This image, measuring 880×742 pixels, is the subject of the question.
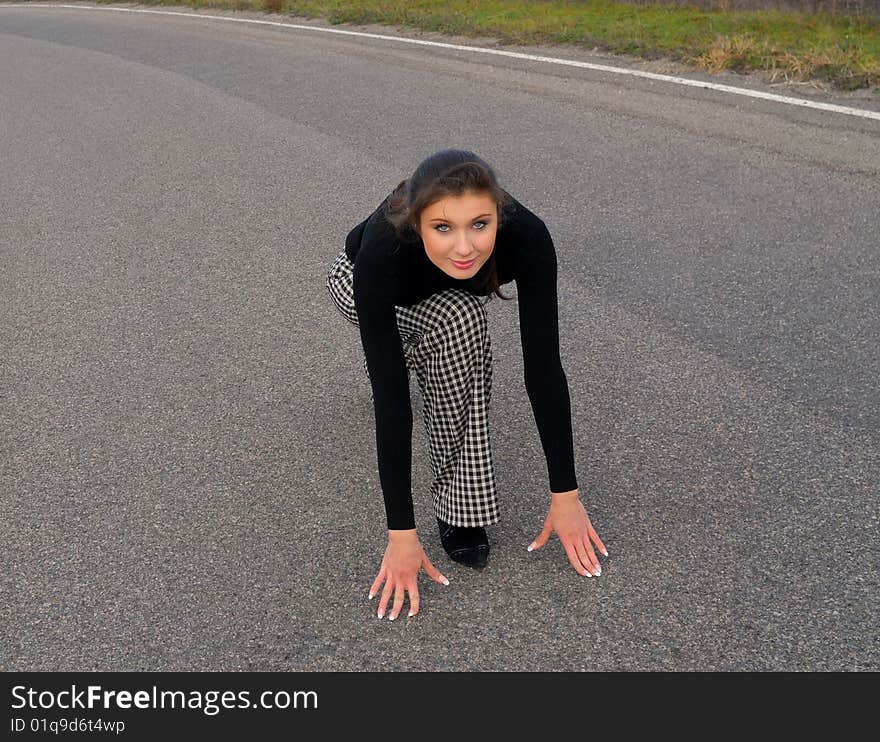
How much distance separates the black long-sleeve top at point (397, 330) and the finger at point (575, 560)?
0.56ft

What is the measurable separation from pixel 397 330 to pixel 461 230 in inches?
13.3

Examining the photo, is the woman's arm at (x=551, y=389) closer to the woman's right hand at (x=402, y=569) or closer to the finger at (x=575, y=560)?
the finger at (x=575, y=560)

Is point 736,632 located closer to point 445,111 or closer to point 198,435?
point 198,435

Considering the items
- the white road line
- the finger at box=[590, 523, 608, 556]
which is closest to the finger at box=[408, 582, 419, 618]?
the finger at box=[590, 523, 608, 556]

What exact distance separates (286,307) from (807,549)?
3.03 metres

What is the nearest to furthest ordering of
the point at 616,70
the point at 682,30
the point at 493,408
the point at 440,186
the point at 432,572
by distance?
the point at 440,186, the point at 432,572, the point at 493,408, the point at 616,70, the point at 682,30

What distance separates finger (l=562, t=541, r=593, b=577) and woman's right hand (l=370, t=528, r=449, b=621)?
1.23 feet

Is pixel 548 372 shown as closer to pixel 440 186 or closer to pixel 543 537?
pixel 543 537

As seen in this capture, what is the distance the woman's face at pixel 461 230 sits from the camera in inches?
112

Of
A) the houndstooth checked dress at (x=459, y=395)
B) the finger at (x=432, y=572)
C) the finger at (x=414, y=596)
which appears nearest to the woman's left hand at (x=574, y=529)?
the houndstooth checked dress at (x=459, y=395)

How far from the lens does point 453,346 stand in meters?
3.25

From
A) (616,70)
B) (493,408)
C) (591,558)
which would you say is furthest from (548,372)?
(616,70)

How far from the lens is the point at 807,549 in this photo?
325 centimetres

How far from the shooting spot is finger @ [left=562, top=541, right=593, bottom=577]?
3.19 metres
